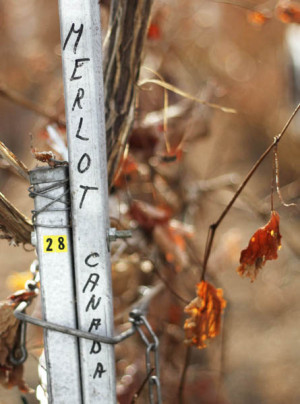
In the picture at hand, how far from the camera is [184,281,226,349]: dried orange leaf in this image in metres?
1.44

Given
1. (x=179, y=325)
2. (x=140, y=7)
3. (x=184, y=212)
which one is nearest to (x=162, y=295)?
(x=179, y=325)

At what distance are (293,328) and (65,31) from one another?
11.0 feet

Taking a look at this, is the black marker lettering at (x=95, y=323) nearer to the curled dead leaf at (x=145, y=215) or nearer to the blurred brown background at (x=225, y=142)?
the blurred brown background at (x=225, y=142)

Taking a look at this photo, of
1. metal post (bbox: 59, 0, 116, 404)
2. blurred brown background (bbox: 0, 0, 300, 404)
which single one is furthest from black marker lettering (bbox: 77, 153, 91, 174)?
blurred brown background (bbox: 0, 0, 300, 404)

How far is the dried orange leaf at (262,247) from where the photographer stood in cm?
119

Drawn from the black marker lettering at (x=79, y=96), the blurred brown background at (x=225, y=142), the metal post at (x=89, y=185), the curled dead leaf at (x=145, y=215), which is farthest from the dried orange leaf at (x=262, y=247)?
the curled dead leaf at (x=145, y=215)

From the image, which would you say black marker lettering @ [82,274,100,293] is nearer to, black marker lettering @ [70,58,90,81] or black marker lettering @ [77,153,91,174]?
black marker lettering @ [77,153,91,174]

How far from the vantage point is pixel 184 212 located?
260 centimetres

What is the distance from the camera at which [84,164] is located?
1033mm

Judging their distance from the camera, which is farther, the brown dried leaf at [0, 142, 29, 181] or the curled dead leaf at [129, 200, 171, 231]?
the curled dead leaf at [129, 200, 171, 231]

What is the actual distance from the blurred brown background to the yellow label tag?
1.97 ft

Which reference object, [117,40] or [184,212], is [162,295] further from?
[117,40]

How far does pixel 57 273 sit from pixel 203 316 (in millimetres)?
535

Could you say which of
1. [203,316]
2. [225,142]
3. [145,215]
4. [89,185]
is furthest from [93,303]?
[225,142]
